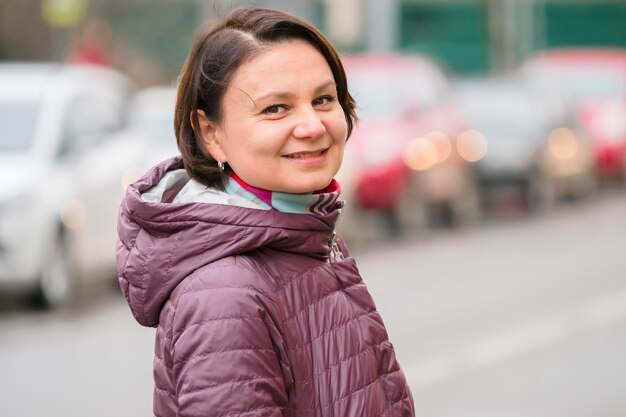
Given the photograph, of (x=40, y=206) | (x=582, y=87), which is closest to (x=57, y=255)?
(x=40, y=206)

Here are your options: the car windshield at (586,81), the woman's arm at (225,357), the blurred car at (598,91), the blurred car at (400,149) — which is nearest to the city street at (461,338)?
the blurred car at (400,149)

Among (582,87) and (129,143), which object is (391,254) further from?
(582,87)

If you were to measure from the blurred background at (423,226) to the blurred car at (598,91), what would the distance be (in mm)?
36

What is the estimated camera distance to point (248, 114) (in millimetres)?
2527

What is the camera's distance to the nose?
251cm

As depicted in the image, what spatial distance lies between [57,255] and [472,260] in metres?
4.72

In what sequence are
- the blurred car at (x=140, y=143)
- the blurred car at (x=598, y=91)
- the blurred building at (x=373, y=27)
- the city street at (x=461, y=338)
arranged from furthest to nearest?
the blurred building at (x=373, y=27) < the blurred car at (x=598, y=91) < the blurred car at (x=140, y=143) < the city street at (x=461, y=338)

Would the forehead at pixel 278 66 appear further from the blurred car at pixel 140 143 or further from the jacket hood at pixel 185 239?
the blurred car at pixel 140 143

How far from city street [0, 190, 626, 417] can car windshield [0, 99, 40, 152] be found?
1360 mm

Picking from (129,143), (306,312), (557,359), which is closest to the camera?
(306,312)

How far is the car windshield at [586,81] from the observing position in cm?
2277

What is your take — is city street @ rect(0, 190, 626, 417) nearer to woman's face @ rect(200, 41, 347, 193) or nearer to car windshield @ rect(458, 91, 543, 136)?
car windshield @ rect(458, 91, 543, 136)

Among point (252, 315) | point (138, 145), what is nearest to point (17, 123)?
point (138, 145)

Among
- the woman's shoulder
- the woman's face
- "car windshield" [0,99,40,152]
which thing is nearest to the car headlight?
"car windshield" [0,99,40,152]
